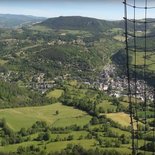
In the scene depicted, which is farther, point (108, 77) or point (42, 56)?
point (42, 56)

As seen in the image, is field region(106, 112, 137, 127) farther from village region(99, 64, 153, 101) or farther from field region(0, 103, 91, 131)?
village region(99, 64, 153, 101)

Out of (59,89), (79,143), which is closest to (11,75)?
(59,89)

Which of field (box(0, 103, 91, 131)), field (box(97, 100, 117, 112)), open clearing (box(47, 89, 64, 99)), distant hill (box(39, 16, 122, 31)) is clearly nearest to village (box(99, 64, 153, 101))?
field (box(97, 100, 117, 112))

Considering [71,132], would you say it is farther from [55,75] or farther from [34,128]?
[55,75]

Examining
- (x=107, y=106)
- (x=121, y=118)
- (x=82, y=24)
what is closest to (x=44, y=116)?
(x=107, y=106)

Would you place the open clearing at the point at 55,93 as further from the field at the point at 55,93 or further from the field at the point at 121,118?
the field at the point at 121,118

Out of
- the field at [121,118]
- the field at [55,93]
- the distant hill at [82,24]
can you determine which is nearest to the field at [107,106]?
the field at [121,118]

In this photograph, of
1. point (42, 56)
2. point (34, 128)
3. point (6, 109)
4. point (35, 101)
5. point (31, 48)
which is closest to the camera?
point (34, 128)

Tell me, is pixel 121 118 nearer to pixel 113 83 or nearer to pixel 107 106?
pixel 107 106

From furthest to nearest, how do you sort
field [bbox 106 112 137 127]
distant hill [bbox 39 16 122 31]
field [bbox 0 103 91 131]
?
distant hill [bbox 39 16 122 31] → field [bbox 0 103 91 131] → field [bbox 106 112 137 127]
